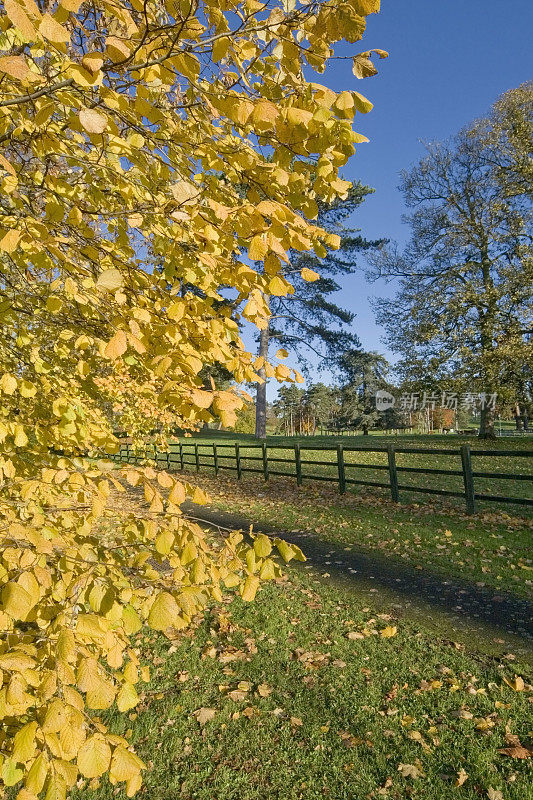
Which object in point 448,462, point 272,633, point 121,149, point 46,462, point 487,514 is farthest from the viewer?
point 448,462

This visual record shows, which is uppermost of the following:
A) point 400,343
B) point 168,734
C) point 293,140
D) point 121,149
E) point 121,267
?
point 400,343

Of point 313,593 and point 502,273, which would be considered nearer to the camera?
point 313,593

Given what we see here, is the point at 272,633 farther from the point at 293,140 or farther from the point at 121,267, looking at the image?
the point at 293,140

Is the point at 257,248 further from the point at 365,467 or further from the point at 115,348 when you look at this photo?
the point at 365,467

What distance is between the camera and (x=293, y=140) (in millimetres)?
1646

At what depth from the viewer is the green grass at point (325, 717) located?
103 inches

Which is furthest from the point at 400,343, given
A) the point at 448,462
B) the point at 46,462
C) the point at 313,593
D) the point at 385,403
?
the point at 385,403

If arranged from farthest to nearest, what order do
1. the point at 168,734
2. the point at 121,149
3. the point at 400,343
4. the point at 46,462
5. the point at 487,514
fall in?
the point at 400,343, the point at 487,514, the point at 46,462, the point at 168,734, the point at 121,149

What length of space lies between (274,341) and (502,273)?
13660 mm

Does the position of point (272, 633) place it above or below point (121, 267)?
below

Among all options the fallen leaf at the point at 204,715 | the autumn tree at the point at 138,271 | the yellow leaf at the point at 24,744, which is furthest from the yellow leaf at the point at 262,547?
the fallen leaf at the point at 204,715
